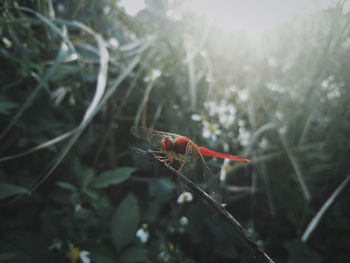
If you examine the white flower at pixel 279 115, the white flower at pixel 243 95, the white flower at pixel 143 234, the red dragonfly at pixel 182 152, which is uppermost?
the red dragonfly at pixel 182 152

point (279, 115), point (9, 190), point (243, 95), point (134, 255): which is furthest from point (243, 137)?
point (9, 190)

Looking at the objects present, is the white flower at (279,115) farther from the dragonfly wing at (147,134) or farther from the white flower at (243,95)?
the dragonfly wing at (147,134)

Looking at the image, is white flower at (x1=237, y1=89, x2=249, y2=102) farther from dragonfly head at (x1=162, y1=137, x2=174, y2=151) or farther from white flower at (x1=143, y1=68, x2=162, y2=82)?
dragonfly head at (x1=162, y1=137, x2=174, y2=151)

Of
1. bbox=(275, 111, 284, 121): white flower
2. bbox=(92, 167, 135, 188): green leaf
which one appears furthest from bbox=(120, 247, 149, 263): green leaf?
bbox=(275, 111, 284, 121): white flower

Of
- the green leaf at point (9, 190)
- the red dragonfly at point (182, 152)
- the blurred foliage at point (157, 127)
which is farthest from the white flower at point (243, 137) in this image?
the green leaf at point (9, 190)

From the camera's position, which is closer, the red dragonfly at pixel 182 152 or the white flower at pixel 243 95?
the red dragonfly at pixel 182 152

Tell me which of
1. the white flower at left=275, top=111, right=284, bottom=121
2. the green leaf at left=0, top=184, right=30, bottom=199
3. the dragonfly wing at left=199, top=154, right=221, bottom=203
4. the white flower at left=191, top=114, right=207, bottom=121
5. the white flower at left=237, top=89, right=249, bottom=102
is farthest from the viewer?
the white flower at left=275, top=111, right=284, bottom=121
